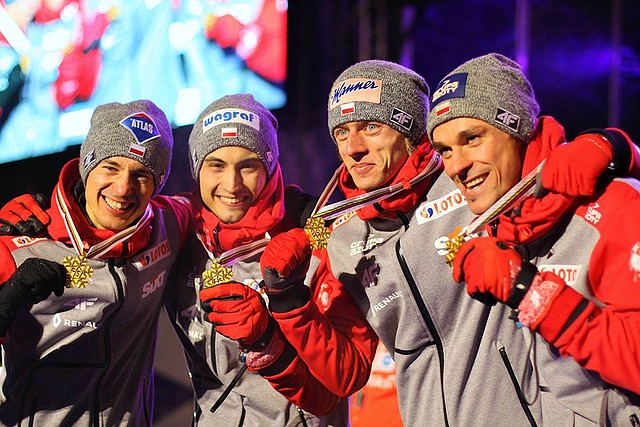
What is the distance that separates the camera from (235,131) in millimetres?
2861

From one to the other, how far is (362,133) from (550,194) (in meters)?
0.74

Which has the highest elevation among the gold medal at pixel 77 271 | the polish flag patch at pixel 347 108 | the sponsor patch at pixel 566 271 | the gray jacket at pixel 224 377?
the polish flag patch at pixel 347 108

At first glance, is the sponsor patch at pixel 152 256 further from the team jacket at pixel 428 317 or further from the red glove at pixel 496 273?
the red glove at pixel 496 273

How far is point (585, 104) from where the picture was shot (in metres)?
3.82

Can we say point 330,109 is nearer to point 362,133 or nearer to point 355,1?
point 362,133

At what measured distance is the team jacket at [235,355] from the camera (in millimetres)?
2785

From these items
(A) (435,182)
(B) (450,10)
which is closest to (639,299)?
(A) (435,182)

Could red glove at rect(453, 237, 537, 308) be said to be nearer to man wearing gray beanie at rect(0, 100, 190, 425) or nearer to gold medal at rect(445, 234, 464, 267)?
gold medal at rect(445, 234, 464, 267)

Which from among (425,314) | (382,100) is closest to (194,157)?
(382,100)


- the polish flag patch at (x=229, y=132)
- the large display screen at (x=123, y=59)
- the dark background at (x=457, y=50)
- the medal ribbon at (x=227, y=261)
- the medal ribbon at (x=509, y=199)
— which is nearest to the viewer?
the medal ribbon at (x=509, y=199)

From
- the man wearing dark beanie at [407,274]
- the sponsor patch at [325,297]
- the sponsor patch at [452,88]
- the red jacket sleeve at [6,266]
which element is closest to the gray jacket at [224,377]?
the sponsor patch at [325,297]

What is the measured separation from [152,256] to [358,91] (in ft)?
3.09

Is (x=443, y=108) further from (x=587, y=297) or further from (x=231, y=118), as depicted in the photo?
(x=231, y=118)

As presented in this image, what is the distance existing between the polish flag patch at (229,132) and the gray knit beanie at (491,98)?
2.71ft
